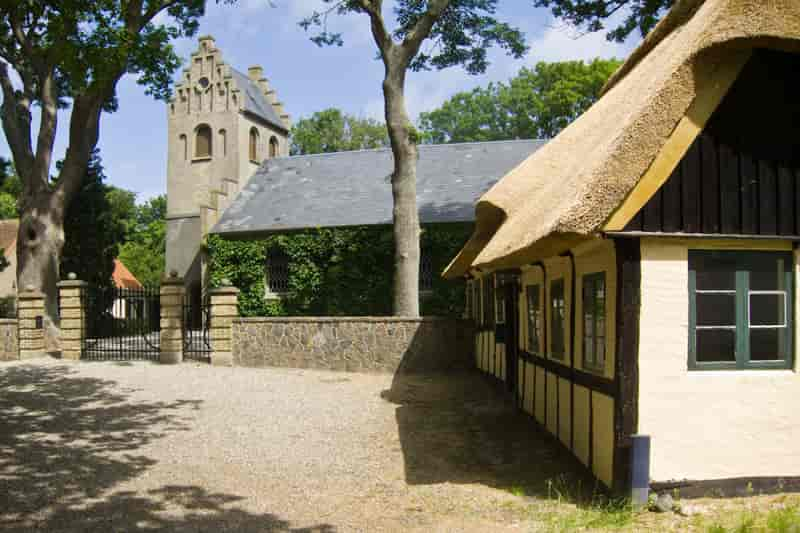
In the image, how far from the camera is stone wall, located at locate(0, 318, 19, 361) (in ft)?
61.3

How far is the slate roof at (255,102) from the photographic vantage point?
31.2 meters

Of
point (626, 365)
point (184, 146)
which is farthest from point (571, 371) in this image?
point (184, 146)

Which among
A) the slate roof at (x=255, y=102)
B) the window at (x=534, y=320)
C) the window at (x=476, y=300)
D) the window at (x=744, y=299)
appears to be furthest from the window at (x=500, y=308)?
the slate roof at (x=255, y=102)

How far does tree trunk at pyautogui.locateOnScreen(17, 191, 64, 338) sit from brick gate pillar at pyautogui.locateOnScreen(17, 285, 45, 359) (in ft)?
5.38

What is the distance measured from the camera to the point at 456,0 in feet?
64.3

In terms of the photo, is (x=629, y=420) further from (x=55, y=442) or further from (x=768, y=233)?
(x=55, y=442)

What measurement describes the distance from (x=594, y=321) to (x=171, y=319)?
1300 cm

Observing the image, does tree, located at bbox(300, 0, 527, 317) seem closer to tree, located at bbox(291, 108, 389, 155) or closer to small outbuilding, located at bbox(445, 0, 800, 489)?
small outbuilding, located at bbox(445, 0, 800, 489)

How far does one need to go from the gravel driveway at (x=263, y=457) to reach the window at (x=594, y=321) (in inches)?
50.3

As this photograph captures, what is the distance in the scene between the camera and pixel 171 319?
57.6ft

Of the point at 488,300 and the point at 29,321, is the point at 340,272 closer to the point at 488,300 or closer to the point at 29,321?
the point at 29,321

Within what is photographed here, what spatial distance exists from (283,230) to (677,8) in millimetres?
17919

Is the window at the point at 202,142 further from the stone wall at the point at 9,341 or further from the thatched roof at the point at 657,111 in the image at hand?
the thatched roof at the point at 657,111

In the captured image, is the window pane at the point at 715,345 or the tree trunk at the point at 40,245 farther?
the tree trunk at the point at 40,245
